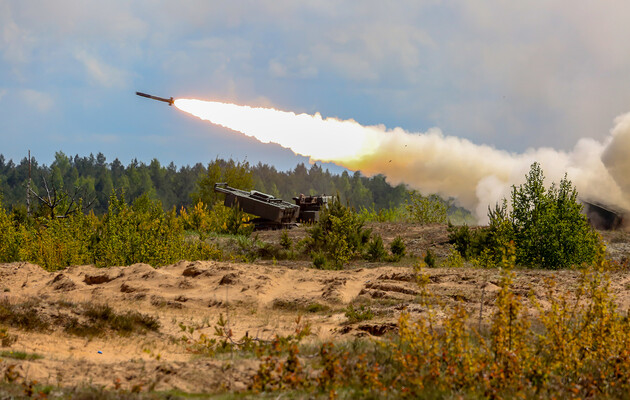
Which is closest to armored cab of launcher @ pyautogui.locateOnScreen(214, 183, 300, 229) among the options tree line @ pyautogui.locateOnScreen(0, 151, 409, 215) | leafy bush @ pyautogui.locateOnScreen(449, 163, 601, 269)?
leafy bush @ pyautogui.locateOnScreen(449, 163, 601, 269)

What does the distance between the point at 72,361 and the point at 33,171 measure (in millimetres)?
137826

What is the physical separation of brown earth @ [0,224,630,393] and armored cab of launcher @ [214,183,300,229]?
13.2 meters

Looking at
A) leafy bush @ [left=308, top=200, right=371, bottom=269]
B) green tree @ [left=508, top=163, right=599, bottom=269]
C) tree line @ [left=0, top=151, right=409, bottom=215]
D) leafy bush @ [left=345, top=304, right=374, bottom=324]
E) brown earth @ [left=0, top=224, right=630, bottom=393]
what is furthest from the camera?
tree line @ [left=0, top=151, right=409, bottom=215]

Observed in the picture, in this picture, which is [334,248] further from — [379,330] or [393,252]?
[379,330]

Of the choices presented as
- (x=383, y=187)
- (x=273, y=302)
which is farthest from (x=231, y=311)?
(x=383, y=187)

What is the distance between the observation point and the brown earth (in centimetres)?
739

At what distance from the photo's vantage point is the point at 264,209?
33.7 m

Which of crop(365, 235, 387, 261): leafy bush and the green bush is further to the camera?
the green bush

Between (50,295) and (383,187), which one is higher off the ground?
(383,187)

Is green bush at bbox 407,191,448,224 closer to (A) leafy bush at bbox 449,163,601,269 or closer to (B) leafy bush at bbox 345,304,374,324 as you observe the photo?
(A) leafy bush at bbox 449,163,601,269

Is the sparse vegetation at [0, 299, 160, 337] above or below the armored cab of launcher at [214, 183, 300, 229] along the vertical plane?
below

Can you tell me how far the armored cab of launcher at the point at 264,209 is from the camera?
33438 mm

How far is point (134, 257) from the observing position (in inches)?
746

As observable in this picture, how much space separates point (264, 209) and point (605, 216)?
757 inches
